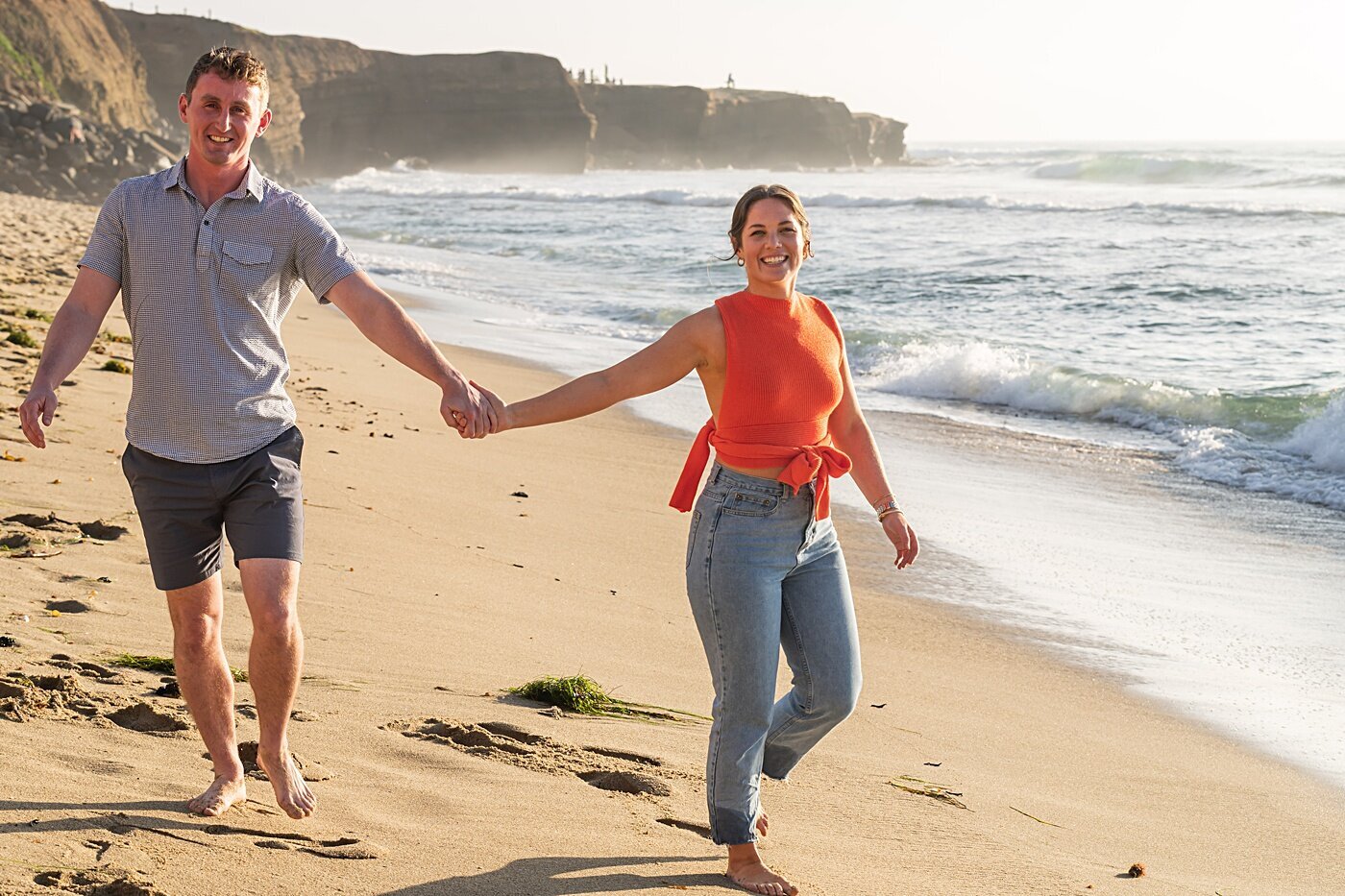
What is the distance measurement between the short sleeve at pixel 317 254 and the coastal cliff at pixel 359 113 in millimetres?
32814

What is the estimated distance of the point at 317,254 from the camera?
3314 mm

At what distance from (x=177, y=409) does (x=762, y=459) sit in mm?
1416

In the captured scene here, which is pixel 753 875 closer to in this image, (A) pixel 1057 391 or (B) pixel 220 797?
(B) pixel 220 797

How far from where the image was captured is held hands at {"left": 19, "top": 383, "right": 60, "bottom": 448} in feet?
10.1

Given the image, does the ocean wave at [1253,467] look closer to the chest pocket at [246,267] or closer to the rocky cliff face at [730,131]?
the chest pocket at [246,267]

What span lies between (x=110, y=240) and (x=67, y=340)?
26 centimetres

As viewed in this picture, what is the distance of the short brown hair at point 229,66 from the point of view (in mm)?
3242

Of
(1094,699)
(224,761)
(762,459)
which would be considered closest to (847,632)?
(762,459)

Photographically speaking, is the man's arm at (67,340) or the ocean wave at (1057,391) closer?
the man's arm at (67,340)

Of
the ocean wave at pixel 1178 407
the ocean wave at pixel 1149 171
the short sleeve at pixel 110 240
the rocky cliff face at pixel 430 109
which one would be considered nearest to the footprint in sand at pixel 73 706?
the short sleeve at pixel 110 240

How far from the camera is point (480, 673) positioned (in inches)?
183

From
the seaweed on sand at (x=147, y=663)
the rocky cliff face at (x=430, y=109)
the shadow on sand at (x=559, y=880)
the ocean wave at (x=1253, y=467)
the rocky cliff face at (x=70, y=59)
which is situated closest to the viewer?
the shadow on sand at (x=559, y=880)

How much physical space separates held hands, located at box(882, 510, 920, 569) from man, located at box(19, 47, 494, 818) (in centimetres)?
138

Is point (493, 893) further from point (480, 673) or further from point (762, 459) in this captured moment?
point (480, 673)
